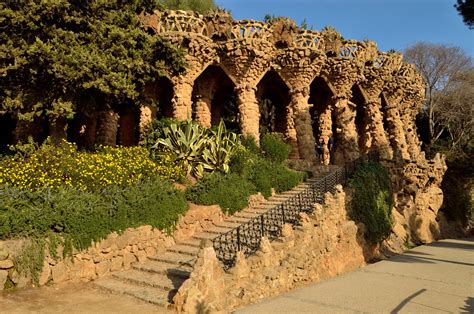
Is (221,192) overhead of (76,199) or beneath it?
overhead

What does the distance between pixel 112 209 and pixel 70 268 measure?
1.49 m

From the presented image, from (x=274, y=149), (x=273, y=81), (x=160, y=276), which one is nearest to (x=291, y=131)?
(x=273, y=81)

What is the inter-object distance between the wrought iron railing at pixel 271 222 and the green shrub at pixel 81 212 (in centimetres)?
182

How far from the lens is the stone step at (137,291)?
621cm

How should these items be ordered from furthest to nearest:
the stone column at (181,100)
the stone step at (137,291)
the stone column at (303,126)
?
the stone column at (303,126) < the stone column at (181,100) < the stone step at (137,291)

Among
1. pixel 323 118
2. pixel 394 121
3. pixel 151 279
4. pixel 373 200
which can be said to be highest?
pixel 394 121

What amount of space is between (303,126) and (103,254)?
11.9 meters

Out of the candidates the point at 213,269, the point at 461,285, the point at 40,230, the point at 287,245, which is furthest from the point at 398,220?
the point at 40,230

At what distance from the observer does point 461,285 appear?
7953mm

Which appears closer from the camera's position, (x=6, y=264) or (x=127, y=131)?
(x=6, y=264)

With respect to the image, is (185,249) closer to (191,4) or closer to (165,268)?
(165,268)

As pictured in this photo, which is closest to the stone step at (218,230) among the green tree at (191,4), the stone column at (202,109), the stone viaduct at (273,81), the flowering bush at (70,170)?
the flowering bush at (70,170)

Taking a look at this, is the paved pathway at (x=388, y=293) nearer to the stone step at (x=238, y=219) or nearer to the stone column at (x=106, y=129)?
the stone step at (x=238, y=219)

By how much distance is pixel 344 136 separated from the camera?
58.2 feet
